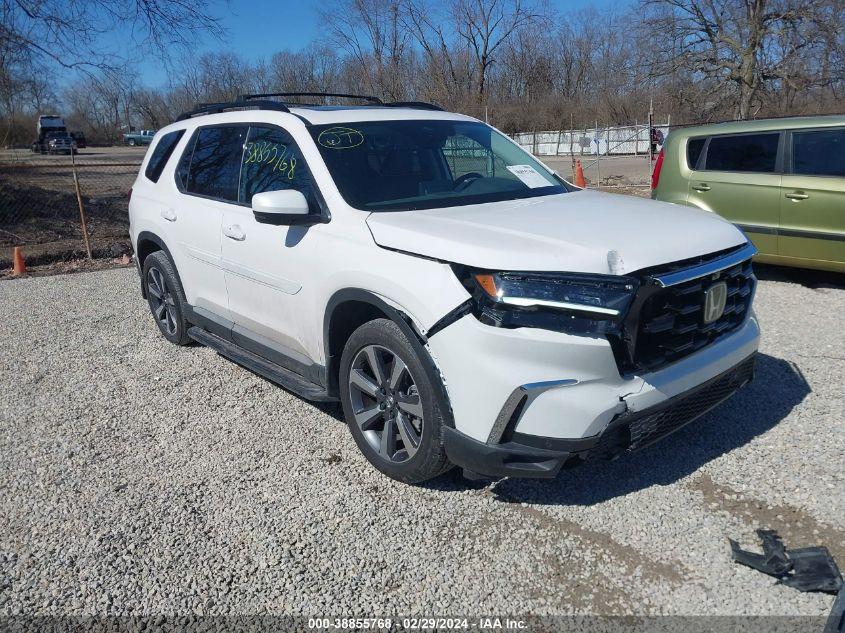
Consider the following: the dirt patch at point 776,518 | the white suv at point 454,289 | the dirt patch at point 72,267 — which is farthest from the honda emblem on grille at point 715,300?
the dirt patch at point 72,267

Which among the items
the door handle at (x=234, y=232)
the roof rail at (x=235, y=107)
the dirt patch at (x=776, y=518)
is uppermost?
the roof rail at (x=235, y=107)

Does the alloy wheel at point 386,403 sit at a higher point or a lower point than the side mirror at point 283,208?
lower

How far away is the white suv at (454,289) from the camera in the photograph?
282cm

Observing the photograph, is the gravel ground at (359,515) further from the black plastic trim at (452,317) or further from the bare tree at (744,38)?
the bare tree at (744,38)

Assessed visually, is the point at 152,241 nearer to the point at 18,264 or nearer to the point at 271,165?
the point at 271,165

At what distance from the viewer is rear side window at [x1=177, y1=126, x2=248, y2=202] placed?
4586 millimetres

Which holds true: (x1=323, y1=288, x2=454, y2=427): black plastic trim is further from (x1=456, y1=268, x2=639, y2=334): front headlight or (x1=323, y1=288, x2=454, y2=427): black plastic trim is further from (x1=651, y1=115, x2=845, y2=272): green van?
(x1=651, y1=115, x2=845, y2=272): green van

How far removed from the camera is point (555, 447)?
287 centimetres

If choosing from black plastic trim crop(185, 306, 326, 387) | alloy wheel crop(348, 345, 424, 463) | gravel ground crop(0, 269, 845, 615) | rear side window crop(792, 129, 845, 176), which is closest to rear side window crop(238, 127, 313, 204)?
black plastic trim crop(185, 306, 326, 387)

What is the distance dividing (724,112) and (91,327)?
118 feet

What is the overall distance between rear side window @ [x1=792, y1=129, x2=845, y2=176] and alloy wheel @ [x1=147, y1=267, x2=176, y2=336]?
6193 mm

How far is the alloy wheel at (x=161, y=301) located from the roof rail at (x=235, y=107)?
135 centimetres

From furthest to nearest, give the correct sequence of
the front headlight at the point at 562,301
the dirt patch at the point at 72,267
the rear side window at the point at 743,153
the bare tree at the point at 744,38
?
the bare tree at the point at 744,38, the dirt patch at the point at 72,267, the rear side window at the point at 743,153, the front headlight at the point at 562,301

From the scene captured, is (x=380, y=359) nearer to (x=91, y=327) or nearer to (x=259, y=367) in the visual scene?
(x=259, y=367)
